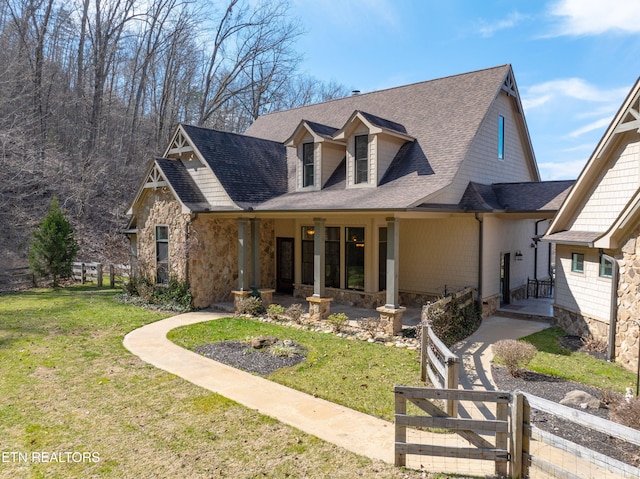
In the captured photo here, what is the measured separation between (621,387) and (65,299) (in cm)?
1684

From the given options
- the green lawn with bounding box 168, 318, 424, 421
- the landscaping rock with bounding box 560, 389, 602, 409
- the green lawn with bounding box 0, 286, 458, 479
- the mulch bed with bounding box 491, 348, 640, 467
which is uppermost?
the landscaping rock with bounding box 560, 389, 602, 409

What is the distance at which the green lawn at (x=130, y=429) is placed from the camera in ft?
15.7

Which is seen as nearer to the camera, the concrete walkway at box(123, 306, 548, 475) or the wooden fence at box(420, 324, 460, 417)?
the concrete walkway at box(123, 306, 548, 475)

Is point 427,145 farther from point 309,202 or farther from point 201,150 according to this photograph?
point 201,150

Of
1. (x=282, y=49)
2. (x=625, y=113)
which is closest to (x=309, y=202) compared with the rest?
(x=625, y=113)

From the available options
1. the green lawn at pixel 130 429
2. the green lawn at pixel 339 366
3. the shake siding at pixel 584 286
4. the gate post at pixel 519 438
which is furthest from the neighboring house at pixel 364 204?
the gate post at pixel 519 438

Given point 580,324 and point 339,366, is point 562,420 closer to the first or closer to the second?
point 339,366

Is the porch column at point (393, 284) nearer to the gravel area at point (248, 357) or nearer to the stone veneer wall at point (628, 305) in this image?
the gravel area at point (248, 357)

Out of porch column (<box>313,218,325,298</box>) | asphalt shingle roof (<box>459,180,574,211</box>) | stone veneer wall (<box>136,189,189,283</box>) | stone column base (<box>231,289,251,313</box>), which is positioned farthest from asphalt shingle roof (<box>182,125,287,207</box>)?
asphalt shingle roof (<box>459,180,574,211</box>)

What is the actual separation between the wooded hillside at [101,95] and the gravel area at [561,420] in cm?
2149

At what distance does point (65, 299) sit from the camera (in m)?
15.4

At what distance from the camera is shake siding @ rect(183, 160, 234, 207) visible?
45.3 ft

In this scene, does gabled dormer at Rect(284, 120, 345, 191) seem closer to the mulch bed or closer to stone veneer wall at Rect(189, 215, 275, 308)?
stone veneer wall at Rect(189, 215, 275, 308)

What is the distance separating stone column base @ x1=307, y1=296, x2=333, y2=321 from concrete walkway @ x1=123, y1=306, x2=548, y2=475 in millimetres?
3804
